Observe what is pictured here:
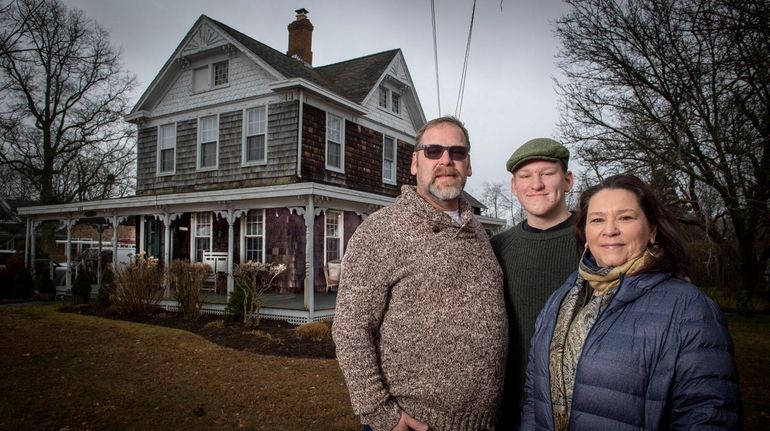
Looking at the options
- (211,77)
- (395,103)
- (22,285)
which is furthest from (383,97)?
(22,285)

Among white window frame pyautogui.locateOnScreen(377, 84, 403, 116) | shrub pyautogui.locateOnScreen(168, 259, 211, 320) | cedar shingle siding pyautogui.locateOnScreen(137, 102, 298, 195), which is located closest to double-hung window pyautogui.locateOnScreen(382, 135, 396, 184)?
white window frame pyautogui.locateOnScreen(377, 84, 403, 116)

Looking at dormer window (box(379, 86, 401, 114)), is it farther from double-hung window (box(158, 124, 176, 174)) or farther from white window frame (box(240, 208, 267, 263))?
double-hung window (box(158, 124, 176, 174))

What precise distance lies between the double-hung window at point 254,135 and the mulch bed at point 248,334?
4469 mm

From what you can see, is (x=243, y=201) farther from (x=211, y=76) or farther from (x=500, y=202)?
(x=500, y=202)

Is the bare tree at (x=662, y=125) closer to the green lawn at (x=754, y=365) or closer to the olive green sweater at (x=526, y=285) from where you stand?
the green lawn at (x=754, y=365)

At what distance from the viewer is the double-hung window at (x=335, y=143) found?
42.8 ft

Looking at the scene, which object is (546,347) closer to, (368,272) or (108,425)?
(368,272)

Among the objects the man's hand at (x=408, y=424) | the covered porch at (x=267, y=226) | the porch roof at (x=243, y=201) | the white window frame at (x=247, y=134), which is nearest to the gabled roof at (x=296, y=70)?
the white window frame at (x=247, y=134)

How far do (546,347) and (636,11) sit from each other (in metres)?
10.4

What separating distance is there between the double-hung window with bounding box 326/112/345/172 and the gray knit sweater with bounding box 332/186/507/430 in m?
11.0

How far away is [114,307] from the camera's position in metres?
11.2

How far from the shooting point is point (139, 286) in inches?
426

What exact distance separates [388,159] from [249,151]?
183 inches

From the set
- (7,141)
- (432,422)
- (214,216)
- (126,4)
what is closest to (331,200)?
(214,216)
